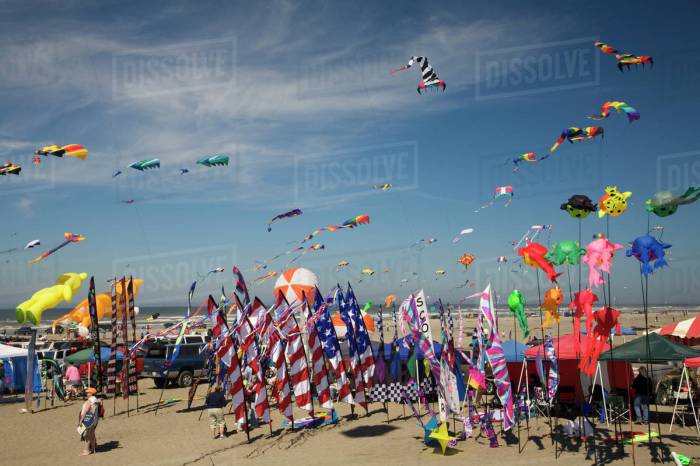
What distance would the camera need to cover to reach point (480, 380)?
39.2 feet

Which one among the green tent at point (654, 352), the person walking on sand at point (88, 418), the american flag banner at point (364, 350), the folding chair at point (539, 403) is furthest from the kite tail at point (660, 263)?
the person walking on sand at point (88, 418)

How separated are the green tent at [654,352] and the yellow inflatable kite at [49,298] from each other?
48.5ft

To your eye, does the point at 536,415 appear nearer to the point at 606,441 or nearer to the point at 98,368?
the point at 606,441

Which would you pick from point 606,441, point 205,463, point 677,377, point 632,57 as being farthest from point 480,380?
point 632,57

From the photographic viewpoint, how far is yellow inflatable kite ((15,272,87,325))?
16234 mm

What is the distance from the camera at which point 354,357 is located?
14.7 meters

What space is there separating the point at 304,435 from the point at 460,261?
24.7 meters

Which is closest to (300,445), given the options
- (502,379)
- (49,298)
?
(502,379)

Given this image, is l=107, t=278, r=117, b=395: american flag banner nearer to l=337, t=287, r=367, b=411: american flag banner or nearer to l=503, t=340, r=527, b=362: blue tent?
l=337, t=287, r=367, b=411: american flag banner

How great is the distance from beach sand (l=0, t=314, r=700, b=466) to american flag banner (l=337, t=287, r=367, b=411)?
661 mm

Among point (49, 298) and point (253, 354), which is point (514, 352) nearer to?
point (253, 354)

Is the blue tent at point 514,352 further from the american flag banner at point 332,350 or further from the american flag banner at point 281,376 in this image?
the american flag banner at point 281,376

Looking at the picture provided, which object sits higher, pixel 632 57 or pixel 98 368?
pixel 632 57

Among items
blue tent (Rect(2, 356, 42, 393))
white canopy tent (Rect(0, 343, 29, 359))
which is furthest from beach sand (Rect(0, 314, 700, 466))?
blue tent (Rect(2, 356, 42, 393))
